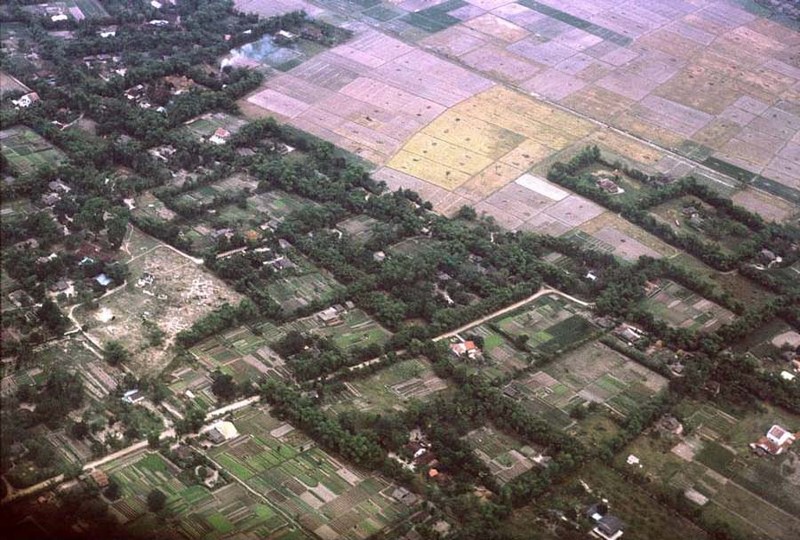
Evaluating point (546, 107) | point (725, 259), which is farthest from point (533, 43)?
point (725, 259)

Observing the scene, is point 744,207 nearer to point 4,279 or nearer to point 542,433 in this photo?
point 542,433

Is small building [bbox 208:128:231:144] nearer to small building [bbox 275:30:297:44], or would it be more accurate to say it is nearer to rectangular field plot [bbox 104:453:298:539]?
small building [bbox 275:30:297:44]

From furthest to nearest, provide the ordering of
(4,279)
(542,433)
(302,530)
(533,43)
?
(533,43), (4,279), (542,433), (302,530)

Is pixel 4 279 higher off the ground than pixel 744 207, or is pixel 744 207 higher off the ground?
pixel 4 279

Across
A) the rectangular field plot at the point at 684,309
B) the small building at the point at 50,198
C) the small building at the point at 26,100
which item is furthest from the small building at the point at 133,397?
the small building at the point at 26,100

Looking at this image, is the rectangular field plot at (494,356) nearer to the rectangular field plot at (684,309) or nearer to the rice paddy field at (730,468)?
the rice paddy field at (730,468)

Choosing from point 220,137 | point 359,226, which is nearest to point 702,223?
point 359,226

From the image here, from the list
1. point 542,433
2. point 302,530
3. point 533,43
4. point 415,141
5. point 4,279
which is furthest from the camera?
point 533,43
